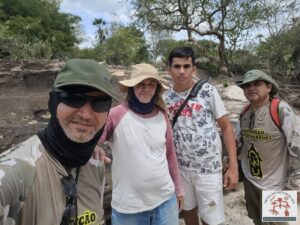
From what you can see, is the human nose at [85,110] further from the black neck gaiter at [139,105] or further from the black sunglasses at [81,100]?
the black neck gaiter at [139,105]

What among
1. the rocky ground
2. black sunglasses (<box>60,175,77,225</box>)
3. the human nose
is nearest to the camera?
Result: black sunglasses (<box>60,175,77,225</box>)

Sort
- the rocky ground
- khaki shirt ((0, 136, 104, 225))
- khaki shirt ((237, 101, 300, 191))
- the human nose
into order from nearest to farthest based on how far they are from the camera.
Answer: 1. khaki shirt ((0, 136, 104, 225))
2. the human nose
3. khaki shirt ((237, 101, 300, 191))
4. the rocky ground

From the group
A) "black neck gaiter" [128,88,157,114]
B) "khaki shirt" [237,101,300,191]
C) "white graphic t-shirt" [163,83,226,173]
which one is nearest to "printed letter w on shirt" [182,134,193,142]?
"white graphic t-shirt" [163,83,226,173]

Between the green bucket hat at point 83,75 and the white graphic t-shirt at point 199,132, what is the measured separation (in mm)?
1408

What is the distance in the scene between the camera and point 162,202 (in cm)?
216

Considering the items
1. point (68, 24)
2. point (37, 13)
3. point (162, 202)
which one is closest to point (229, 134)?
point (162, 202)

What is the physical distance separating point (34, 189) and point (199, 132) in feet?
5.32

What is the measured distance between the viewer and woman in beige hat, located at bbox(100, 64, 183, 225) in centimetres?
210

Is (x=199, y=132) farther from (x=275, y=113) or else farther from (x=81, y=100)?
(x=81, y=100)

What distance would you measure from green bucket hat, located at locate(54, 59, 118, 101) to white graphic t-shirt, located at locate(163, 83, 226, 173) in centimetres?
141

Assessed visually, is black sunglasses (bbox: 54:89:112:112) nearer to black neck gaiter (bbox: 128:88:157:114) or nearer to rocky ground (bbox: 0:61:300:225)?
black neck gaiter (bbox: 128:88:157:114)

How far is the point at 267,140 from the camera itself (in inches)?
102

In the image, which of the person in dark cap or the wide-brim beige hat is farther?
the person in dark cap

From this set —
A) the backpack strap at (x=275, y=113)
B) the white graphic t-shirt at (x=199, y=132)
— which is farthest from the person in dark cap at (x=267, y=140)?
the white graphic t-shirt at (x=199, y=132)
